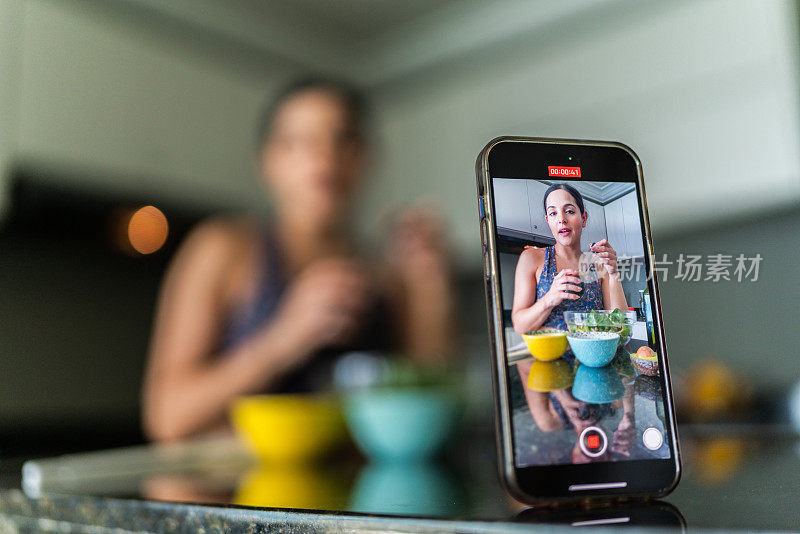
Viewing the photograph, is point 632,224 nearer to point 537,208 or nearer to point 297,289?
point 537,208

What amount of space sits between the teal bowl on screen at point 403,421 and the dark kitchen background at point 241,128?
3.33 feet

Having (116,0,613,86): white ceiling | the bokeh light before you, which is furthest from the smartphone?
(116,0,613,86): white ceiling

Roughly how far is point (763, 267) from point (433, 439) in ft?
1.18

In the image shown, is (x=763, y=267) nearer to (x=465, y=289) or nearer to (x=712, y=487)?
(x=712, y=487)

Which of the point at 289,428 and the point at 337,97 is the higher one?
the point at 337,97

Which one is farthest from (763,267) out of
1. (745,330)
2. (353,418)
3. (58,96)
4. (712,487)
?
(58,96)

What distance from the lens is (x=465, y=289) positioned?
262 centimetres

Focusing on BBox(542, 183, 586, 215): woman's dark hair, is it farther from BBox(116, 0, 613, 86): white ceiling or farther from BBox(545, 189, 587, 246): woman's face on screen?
BBox(116, 0, 613, 86): white ceiling

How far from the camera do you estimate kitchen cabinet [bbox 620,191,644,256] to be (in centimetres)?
32

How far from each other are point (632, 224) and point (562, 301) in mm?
66

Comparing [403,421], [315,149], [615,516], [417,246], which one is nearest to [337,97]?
[315,149]

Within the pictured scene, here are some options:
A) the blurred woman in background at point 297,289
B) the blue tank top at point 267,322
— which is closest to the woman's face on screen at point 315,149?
the blurred woman in background at point 297,289

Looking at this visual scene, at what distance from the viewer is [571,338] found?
0.30 meters

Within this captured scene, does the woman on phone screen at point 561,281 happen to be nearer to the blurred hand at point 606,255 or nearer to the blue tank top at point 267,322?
the blurred hand at point 606,255
